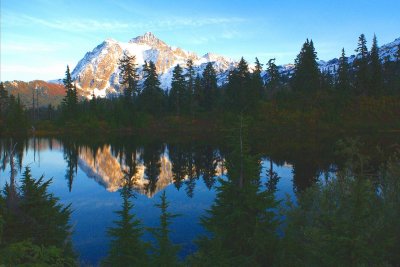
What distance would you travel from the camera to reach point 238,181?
1398 cm

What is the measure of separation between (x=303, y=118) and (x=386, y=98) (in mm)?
19950

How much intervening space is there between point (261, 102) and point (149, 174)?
53.5 metres

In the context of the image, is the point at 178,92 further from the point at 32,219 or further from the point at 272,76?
the point at 32,219

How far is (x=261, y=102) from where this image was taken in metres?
88.8

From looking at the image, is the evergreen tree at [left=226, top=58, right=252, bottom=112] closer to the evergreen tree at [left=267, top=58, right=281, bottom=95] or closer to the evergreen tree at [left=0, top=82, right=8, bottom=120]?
the evergreen tree at [left=267, top=58, right=281, bottom=95]

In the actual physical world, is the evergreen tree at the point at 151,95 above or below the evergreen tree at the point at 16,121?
above

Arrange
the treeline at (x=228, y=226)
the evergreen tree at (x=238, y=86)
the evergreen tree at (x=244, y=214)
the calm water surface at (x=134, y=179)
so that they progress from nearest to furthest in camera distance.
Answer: the treeline at (x=228, y=226) → the evergreen tree at (x=244, y=214) → the calm water surface at (x=134, y=179) → the evergreen tree at (x=238, y=86)

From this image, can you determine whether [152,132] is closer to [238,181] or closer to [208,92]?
[208,92]

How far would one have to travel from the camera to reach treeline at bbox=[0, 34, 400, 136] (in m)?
84.7

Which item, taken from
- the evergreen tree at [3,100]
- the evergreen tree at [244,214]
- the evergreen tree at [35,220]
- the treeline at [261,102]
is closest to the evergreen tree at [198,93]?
the treeline at [261,102]

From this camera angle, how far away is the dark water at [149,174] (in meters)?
23.3

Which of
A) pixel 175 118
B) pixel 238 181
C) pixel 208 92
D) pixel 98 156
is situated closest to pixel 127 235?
pixel 238 181

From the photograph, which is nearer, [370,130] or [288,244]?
[288,244]

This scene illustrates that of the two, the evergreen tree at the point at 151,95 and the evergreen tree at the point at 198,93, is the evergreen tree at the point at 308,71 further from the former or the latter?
the evergreen tree at the point at 151,95
